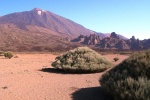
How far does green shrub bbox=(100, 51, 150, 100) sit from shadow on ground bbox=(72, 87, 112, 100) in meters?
0.57

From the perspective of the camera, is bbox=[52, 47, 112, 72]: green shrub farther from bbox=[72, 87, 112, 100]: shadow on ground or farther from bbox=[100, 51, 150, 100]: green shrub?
bbox=[100, 51, 150, 100]: green shrub

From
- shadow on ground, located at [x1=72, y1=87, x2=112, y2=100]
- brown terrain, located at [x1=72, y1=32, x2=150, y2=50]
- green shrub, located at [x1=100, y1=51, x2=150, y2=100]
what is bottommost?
shadow on ground, located at [x1=72, y1=87, x2=112, y2=100]

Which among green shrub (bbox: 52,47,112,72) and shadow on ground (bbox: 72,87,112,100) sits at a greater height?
green shrub (bbox: 52,47,112,72)

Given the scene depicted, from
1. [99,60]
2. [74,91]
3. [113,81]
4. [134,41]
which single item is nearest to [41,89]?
[74,91]

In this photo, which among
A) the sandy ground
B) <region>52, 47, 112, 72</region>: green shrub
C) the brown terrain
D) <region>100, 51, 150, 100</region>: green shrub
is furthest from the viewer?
the brown terrain

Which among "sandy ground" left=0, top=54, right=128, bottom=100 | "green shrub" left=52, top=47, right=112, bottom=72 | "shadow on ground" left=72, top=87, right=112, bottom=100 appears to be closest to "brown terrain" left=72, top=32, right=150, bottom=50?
"green shrub" left=52, top=47, right=112, bottom=72

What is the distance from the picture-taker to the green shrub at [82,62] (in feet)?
59.7

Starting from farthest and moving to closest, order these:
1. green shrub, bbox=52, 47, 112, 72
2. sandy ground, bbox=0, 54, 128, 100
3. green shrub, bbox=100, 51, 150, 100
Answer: green shrub, bbox=52, 47, 112, 72 < sandy ground, bbox=0, 54, 128, 100 < green shrub, bbox=100, 51, 150, 100

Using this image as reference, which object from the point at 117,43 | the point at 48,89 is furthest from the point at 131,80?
the point at 117,43

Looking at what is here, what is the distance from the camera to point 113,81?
32.5 feet

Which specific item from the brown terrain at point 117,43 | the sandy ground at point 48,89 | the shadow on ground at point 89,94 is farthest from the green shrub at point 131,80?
the brown terrain at point 117,43

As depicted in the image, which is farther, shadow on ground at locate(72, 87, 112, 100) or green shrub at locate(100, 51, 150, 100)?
shadow on ground at locate(72, 87, 112, 100)

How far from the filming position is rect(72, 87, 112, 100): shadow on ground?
35.2 ft

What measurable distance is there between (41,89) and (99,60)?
7575 mm
